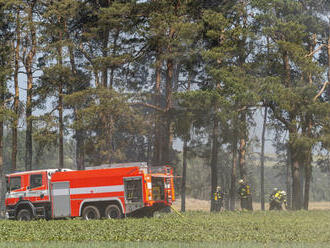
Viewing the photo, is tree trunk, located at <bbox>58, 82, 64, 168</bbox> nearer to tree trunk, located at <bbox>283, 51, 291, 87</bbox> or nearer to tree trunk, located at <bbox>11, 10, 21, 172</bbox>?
tree trunk, located at <bbox>11, 10, 21, 172</bbox>

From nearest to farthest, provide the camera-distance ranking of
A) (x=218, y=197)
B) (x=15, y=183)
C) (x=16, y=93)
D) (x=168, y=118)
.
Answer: (x=15, y=183), (x=218, y=197), (x=168, y=118), (x=16, y=93)

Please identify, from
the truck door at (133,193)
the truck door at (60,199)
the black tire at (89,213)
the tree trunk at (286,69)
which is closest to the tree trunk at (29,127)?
the truck door at (60,199)

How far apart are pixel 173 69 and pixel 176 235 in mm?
21352

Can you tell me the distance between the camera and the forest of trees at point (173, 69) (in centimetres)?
3083

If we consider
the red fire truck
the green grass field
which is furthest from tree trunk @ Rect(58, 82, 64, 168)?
the green grass field

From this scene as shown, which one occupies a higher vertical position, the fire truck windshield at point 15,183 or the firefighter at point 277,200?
the fire truck windshield at point 15,183

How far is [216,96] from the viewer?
29984 mm

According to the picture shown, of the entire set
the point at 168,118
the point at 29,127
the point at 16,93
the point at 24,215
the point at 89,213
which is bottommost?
the point at 24,215

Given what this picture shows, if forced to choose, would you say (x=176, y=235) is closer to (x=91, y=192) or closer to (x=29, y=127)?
(x=91, y=192)

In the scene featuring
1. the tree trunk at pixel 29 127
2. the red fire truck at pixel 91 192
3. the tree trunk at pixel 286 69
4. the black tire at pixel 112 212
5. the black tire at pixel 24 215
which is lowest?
the black tire at pixel 24 215

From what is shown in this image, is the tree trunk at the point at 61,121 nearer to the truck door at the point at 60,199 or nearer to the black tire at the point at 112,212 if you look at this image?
the truck door at the point at 60,199

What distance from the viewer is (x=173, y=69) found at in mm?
36375

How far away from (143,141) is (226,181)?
17745 mm


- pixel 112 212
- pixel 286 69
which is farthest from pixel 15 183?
pixel 286 69
